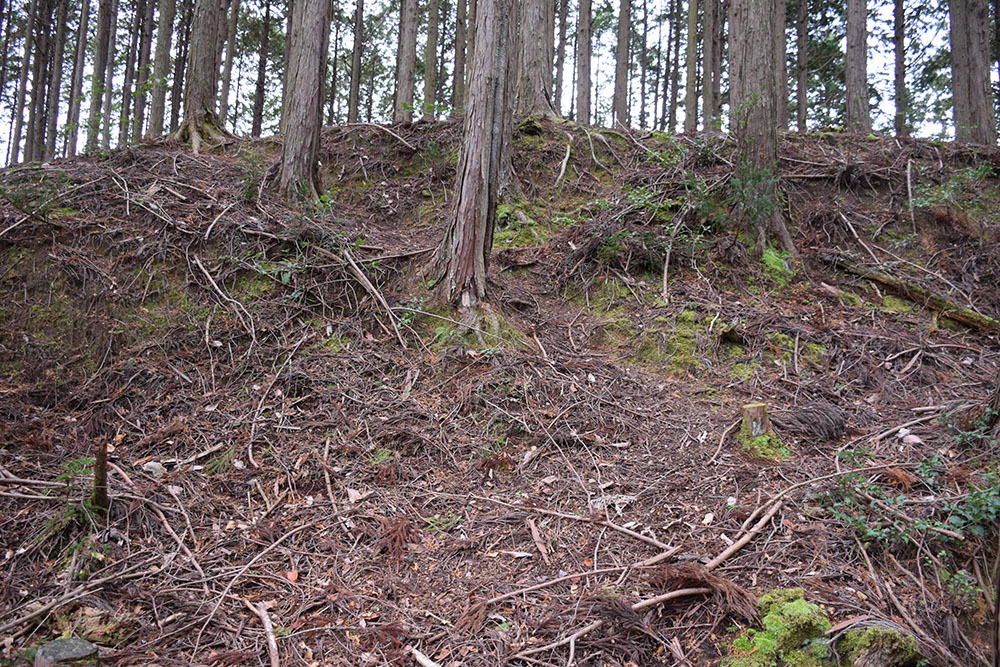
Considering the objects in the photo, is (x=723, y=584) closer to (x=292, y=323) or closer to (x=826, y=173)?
(x=292, y=323)

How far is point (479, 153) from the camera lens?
5.40 metres

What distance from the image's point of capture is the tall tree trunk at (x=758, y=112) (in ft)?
21.3

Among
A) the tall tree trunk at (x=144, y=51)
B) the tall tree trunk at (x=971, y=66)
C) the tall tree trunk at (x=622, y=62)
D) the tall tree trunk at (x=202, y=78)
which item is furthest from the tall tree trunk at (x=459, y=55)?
the tall tree trunk at (x=971, y=66)

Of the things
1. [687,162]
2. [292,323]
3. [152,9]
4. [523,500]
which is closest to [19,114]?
[152,9]

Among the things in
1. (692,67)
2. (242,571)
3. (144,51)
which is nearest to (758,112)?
(242,571)

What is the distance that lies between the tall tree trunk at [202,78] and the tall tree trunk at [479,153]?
4.99 m

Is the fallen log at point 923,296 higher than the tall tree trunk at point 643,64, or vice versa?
the tall tree trunk at point 643,64

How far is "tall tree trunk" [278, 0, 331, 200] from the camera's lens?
6.38m

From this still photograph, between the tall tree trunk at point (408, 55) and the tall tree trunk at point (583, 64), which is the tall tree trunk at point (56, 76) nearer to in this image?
the tall tree trunk at point (408, 55)

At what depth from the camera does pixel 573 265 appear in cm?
659

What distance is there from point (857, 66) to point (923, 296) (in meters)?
7.10

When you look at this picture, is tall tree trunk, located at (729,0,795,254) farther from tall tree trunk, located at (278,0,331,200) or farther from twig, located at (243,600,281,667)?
twig, located at (243,600,281,667)

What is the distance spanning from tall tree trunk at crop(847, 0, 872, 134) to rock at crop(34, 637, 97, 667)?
12834 mm

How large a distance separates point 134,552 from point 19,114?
74.8 ft
